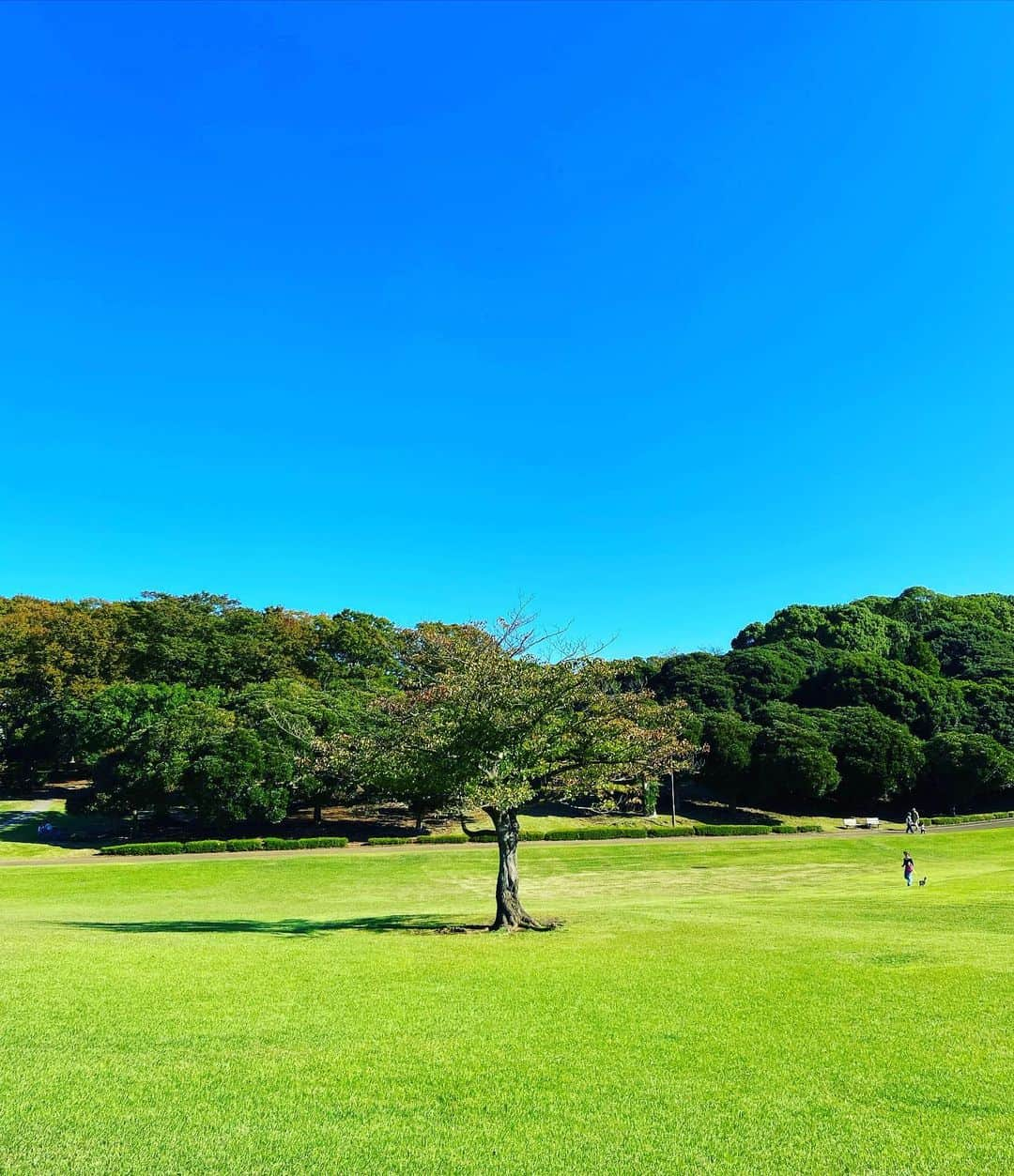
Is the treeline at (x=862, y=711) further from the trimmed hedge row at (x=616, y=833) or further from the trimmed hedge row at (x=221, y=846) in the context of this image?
the trimmed hedge row at (x=221, y=846)

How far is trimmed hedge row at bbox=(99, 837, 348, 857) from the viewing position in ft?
148

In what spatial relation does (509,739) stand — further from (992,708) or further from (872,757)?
(992,708)

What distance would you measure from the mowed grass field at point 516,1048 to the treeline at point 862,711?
3140cm

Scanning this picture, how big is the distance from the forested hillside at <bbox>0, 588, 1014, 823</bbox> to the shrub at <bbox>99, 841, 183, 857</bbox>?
177 inches

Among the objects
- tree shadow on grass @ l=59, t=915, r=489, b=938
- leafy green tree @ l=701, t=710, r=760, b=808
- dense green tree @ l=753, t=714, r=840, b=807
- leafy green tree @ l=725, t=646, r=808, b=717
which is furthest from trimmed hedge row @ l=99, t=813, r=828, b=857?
leafy green tree @ l=725, t=646, r=808, b=717

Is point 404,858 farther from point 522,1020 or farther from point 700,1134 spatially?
point 700,1134

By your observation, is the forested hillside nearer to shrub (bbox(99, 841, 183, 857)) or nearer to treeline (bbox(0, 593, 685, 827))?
treeline (bbox(0, 593, 685, 827))

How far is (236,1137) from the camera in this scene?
5.96 meters

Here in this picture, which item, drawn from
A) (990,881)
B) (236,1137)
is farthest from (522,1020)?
(990,881)

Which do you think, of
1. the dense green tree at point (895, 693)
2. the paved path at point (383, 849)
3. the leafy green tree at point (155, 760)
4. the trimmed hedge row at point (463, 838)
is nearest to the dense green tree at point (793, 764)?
the trimmed hedge row at point (463, 838)

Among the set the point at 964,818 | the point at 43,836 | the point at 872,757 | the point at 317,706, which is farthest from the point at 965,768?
the point at 43,836

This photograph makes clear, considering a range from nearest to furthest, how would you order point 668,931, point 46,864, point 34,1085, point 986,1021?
point 34,1085 → point 986,1021 → point 668,931 → point 46,864

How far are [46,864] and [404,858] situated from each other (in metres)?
19.2

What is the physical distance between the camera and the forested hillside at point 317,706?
5091 centimetres
